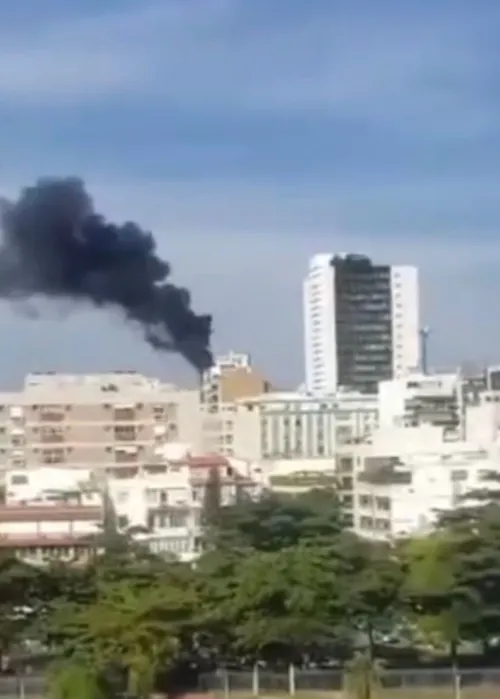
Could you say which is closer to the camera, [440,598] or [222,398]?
[440,598]

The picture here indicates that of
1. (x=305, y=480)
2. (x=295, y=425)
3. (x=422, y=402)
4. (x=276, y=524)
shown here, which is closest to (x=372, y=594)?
(x=276, y=524)

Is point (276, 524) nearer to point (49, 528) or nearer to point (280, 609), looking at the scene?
point (49, 528)

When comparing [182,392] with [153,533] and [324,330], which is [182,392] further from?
[324,330]

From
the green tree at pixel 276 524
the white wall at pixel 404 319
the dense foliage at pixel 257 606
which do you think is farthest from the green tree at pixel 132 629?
the white wall at pixel 404 319

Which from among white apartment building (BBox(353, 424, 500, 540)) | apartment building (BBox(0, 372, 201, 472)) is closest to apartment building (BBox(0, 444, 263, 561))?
white apartment building (BBox(353, 424, 500, 540))

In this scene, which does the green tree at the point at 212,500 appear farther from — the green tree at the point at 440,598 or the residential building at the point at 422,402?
the residential building at the point at 422,402

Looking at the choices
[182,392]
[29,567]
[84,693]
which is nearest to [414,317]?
[182,392]
